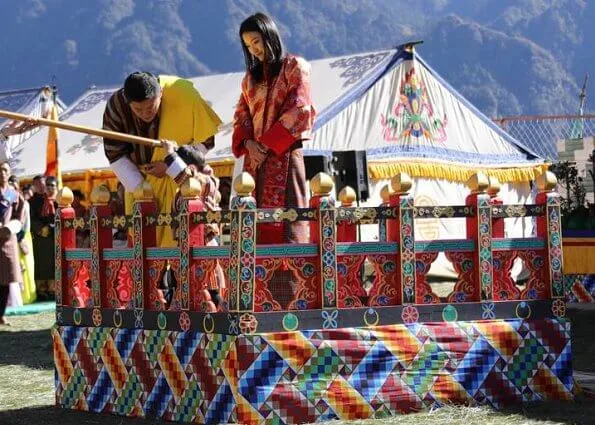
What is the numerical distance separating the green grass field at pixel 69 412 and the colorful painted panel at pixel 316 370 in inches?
4.0

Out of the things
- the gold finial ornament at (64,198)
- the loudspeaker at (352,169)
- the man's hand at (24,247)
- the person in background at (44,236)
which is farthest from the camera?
the person in background at (44,236)

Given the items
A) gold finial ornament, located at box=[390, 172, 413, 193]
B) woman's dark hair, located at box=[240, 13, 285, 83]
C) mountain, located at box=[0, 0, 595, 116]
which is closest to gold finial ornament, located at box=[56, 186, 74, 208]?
woman's dark hair, located at box=[240, 13, 285, 83]

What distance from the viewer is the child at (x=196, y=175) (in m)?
5.82

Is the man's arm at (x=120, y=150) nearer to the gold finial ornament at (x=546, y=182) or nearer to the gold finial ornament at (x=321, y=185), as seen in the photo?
the gold finial ornament at (x=321, y=185)

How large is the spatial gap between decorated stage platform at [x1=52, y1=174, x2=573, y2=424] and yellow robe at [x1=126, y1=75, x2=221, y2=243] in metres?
0.43

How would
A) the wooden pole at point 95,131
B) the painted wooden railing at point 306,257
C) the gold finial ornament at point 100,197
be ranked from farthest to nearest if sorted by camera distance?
the gold finial ornament at point 100,197 → the wooden pole at point 95,131 → the painted wooden railing at point 306,257

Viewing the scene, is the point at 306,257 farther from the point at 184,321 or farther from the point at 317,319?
the point at 184,321

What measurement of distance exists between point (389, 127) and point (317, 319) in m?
11.3

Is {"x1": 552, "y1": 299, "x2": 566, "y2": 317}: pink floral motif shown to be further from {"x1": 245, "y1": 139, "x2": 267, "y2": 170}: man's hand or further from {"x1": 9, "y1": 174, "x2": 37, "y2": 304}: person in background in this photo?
{"x1": 9, "y1": 174, "x2": 37, "y2": 304}: person in background

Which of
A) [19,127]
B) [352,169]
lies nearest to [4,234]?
[352,169]

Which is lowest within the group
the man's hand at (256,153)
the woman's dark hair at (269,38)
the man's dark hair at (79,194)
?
the man's dark hair at (79,194)

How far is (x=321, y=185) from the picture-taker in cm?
544

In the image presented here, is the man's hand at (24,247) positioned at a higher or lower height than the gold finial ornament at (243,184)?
lower

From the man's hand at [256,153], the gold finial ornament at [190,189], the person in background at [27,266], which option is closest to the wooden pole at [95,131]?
the man's hand at [256,153]
